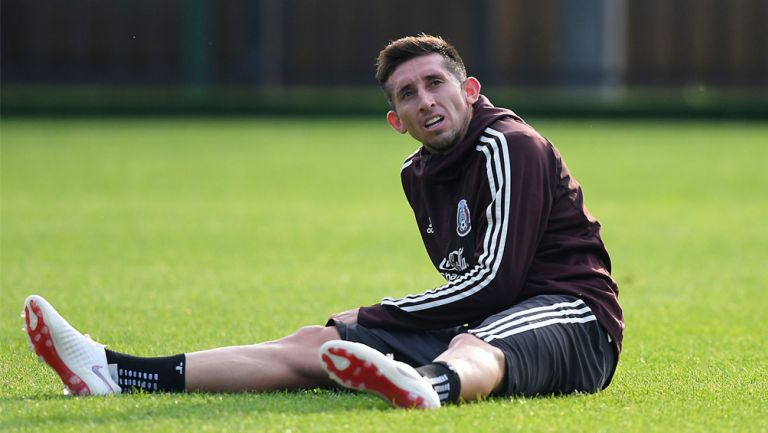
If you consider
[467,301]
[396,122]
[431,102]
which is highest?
[431,102]

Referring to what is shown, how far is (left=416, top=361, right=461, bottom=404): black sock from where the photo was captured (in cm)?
457

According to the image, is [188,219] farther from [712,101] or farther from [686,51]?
[686,51]

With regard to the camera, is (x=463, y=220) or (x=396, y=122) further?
(x=396, y=122)

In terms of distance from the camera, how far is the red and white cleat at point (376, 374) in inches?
172

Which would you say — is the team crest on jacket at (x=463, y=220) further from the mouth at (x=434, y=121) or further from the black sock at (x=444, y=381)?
the black sock at (x=444, y=381)

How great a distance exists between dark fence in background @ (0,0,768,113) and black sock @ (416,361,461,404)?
28684 mm

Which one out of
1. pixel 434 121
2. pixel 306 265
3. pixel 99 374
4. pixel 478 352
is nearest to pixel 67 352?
pixel 99 374

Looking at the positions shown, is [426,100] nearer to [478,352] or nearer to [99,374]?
[478,352]

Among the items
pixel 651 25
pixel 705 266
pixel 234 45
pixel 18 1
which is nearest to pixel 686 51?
pixel 651 25

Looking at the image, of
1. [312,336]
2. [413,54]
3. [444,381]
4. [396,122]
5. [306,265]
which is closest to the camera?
[444,381]

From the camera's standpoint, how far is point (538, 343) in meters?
4.86

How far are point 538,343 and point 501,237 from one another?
42cm

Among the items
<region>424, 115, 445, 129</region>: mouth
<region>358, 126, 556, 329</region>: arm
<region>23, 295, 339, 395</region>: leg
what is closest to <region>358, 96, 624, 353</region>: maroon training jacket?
<region>358, 126, 556, 329</region>: arm

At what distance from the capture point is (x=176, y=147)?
66.0 ft
